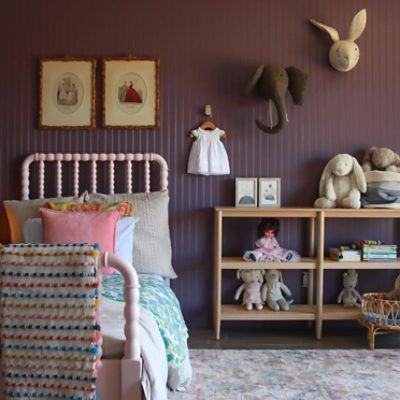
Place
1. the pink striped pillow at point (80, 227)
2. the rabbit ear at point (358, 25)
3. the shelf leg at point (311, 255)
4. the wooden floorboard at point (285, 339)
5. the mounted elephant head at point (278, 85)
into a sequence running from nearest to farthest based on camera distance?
1. the pink striped pillow at point (80, 227)
2. the wooden floorboard at point (285, 339)
3. the mounted elephant head at point (278, 85)
4. the rabbit ear at point (358, 25)
5. the shelf leg at point (311, 255)

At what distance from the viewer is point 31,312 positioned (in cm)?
145

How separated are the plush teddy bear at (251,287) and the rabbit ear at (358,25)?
5.10 feet

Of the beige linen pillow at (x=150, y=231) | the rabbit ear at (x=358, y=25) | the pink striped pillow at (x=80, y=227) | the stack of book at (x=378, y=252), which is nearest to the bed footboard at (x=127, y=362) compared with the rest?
the pink striped pillow at (x=80, y=227)

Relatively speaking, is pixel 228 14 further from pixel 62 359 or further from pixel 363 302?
pixel 62 359

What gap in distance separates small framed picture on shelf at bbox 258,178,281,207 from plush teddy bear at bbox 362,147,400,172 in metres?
0.55

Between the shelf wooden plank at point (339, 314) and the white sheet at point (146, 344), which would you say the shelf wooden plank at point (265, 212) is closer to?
the shelf wooden plank at point (339, 314)

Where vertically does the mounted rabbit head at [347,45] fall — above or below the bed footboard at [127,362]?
above

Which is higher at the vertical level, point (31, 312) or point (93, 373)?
point (31, 312)

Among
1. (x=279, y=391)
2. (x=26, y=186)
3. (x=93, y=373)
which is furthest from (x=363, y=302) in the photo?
(x=26, y=186)

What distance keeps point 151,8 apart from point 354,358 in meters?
2.37

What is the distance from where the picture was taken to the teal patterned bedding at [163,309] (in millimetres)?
1978

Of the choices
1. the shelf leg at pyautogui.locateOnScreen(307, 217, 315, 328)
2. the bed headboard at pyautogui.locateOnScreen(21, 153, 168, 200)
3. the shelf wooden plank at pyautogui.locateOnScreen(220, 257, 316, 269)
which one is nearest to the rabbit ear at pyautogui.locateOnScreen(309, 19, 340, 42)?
the shelf leg at pyautogui.locateOnScreen(307, 217, 315, 328)

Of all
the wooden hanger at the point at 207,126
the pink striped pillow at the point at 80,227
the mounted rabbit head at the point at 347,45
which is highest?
the mounted rabbit head at the point at 347,45

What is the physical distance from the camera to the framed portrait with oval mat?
3.16m
